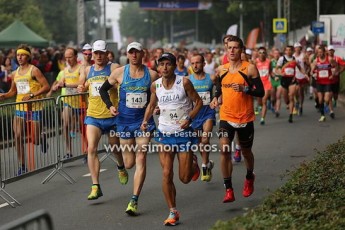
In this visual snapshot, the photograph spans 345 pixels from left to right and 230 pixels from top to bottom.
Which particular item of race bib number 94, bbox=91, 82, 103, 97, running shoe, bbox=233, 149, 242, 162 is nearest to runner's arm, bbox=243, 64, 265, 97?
race bib number 94, bbox=91, 82, 103, 97

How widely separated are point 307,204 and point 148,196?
3349 millimetres

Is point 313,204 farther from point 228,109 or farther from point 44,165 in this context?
point 44,165

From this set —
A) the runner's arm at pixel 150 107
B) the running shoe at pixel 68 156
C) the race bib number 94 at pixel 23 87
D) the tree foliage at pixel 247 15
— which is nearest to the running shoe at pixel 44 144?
the running shoe at pixel 68 156

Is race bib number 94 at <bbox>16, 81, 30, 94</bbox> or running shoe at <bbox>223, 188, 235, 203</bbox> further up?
race bib number 94 at <bbox>16, 81, 30, 94</bbox>

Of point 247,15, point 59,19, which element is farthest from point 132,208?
point 59,19

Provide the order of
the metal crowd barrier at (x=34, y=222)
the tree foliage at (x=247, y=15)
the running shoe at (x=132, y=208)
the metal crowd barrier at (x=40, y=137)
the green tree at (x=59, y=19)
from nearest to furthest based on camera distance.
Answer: the metal crowd barrier at (x=34, y=222), the running shoe at (x=132, y=208), the metal crowd barrier at (x=40, y=137), the tree foliage at (x=247, y=15), the green tree at (x=59, y=19)

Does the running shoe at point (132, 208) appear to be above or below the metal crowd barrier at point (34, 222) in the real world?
below

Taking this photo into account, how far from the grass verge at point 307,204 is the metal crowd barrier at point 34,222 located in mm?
1526

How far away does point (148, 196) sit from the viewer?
1029cm

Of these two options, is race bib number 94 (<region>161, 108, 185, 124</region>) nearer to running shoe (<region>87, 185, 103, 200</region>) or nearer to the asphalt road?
the asphalt road

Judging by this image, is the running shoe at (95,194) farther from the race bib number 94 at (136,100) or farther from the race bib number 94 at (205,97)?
the race bib number 94 at (205,97)

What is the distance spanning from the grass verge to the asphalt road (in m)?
0.38

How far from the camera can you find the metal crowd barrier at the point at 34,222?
4664mm

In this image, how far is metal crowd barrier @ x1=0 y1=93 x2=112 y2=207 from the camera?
1077 cm
